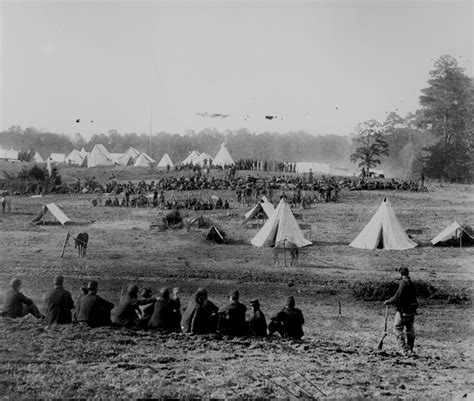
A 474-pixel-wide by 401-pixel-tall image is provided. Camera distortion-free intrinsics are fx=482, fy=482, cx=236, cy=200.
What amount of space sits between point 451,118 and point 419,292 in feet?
108

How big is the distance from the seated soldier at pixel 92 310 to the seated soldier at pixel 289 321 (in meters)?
3.05

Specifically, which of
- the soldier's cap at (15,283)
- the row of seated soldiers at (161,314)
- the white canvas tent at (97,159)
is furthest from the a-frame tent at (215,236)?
the white canvas tent at (97,159)

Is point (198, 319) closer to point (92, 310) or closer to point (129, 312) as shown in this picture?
point (129, 312)

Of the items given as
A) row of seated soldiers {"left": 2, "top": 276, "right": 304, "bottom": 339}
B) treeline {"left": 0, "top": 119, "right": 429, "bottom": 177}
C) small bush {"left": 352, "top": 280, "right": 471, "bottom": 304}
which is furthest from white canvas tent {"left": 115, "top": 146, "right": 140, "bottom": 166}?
row of seated soldiers {"left": 2, "top": 276, "right": 304, "bottom": 339}

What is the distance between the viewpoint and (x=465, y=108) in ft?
134

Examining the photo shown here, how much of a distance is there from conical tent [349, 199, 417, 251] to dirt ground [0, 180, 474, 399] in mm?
484

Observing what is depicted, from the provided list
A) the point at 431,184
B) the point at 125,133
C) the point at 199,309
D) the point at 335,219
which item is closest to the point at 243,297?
the point at 199,309

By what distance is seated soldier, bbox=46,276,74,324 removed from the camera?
8602 mm

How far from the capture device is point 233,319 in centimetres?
866

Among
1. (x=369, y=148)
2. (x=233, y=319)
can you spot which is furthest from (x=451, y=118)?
(x=233, y=319)

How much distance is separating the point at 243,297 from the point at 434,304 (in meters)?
5.19

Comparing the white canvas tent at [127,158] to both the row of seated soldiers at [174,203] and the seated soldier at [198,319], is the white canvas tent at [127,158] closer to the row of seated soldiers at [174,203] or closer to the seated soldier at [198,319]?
the row of seated soldiers at [174,203]

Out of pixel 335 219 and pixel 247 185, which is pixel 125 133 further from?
pixel 335 219

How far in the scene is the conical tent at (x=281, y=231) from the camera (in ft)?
63.9
